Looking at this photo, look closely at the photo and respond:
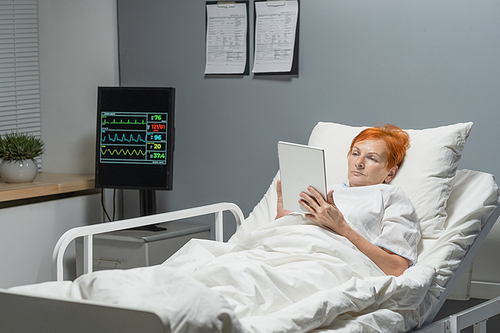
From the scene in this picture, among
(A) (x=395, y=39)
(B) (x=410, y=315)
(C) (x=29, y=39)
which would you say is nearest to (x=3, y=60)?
(C) (x=29, y=39)

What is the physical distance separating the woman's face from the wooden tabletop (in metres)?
1.53

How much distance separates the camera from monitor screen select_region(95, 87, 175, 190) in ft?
9.04

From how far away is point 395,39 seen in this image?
95.5 inches

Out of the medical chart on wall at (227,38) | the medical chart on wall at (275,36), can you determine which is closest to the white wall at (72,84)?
the medical chart on wall at (227,38)

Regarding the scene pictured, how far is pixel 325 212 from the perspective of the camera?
67.9 inches

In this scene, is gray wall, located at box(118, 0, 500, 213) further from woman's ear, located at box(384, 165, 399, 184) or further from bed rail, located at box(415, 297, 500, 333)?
bed rail, located at box(415, 297, 500, 333)

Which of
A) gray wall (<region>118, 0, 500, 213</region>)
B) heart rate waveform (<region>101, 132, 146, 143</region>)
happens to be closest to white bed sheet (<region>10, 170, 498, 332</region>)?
gray wall (<region>118, 0, 500, 213</region>)

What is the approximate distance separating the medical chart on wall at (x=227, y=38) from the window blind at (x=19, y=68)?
3.45ft

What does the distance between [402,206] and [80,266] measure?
1.59 meters

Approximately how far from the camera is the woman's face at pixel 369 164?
196cm

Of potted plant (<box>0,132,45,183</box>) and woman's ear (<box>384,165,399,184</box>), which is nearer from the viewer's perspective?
woman's ear (<box>384,165,399,184</box>)

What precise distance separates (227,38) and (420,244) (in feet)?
4.57

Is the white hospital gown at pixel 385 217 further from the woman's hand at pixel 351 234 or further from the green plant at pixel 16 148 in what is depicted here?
the green plant at pixel 16 148

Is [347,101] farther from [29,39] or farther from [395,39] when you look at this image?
[29,39]
